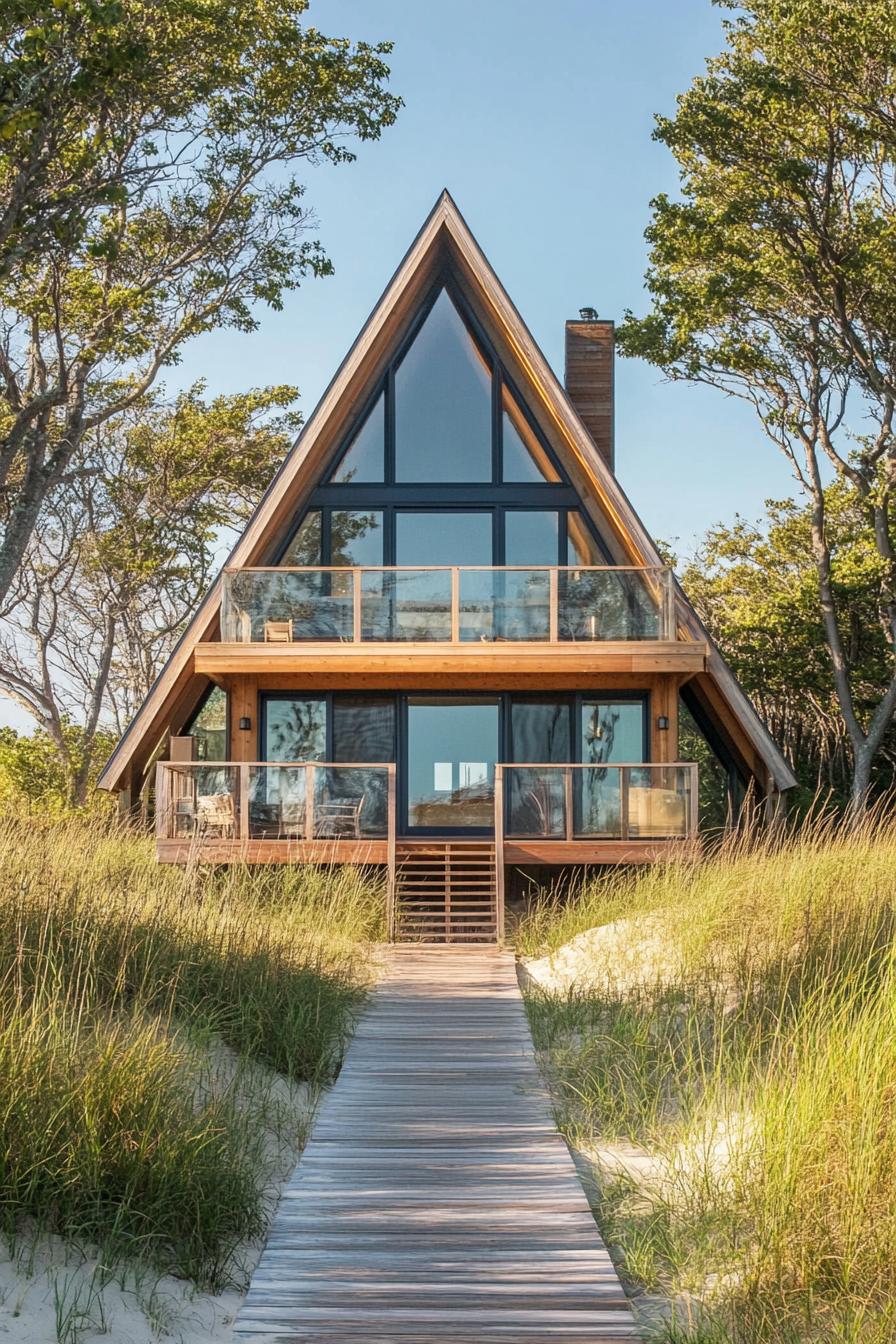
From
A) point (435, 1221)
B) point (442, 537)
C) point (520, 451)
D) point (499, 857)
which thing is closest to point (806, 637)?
point (520, 451)

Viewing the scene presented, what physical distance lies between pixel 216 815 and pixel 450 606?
4.03 metres

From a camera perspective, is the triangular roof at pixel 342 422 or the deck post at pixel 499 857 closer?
the deck post at pixel 499 857

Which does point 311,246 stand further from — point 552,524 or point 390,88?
point 552,524

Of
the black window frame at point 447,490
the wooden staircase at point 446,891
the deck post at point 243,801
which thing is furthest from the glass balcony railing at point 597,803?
the black window frame at point 447,490

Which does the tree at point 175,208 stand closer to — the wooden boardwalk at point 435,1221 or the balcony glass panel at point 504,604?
the balcony glass panel at point 504,604

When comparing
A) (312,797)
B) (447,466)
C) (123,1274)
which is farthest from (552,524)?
(123,1274)

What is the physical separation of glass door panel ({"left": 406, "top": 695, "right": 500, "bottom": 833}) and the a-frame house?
0.10ft

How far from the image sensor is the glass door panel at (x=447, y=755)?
17.7 meters

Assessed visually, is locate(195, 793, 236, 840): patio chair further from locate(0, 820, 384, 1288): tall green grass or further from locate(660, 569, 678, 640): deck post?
locate(660, 569, 678, 640): deck post

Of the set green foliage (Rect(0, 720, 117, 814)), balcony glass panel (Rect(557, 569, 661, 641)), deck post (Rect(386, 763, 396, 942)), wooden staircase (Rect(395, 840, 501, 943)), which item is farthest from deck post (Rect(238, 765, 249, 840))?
green foliage (Rect(0, 720, 117, 814))

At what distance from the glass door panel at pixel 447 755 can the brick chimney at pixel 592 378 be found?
4.66 metres

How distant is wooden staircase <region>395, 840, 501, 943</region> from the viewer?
1489cm

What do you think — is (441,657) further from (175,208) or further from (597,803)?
(175,208)

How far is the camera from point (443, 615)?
16938 millimetres
